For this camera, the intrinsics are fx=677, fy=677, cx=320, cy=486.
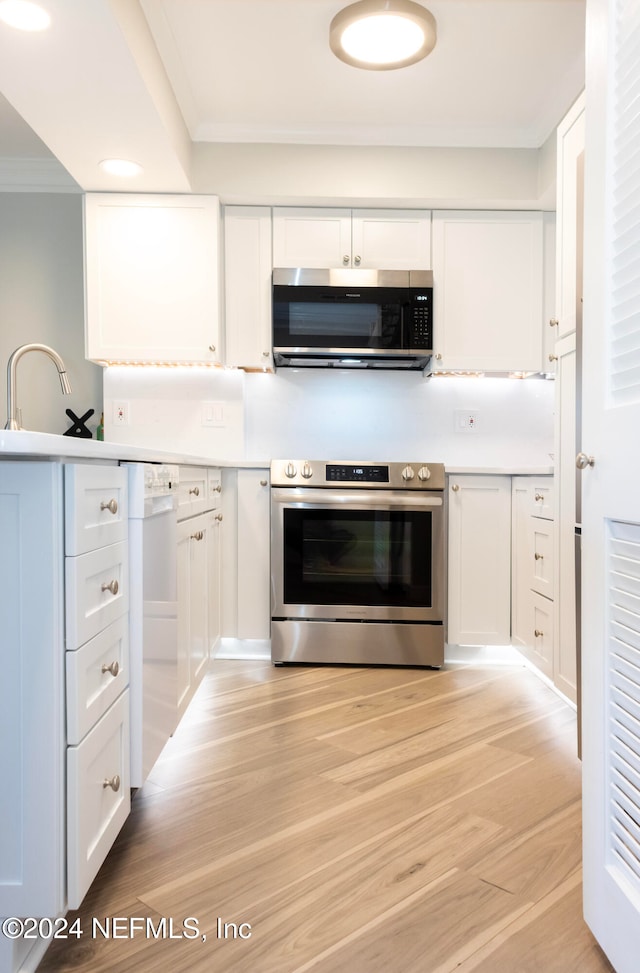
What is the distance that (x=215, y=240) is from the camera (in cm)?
313

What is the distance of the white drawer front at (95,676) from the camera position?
3.63 ft

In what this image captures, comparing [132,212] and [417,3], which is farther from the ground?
[417,3]


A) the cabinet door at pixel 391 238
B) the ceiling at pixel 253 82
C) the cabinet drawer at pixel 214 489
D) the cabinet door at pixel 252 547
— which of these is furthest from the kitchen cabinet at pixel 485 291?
the cabinet drawer at pixel 214 489

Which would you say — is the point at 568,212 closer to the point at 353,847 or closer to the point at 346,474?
the point at 346,474

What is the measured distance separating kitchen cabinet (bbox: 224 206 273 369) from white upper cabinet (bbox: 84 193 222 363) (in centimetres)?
12

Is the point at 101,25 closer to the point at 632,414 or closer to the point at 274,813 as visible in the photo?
the point at 632,414

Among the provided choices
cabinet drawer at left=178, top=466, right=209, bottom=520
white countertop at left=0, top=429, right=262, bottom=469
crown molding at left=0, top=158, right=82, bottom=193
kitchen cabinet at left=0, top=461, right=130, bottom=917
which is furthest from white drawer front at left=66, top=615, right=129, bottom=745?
crown molding at left=0, top=158, right=82, bottom=193

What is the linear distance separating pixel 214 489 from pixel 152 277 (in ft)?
3.52

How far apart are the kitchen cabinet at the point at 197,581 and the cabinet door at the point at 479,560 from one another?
1048 mm

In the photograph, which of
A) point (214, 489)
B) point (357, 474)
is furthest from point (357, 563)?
point (214, 489)

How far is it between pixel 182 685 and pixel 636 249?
5.28 feet

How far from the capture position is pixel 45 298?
136 inches

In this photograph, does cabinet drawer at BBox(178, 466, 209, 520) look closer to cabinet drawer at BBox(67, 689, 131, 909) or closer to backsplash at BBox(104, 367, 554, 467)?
cabinet drawer at BBox(67, 689, 131, 909)

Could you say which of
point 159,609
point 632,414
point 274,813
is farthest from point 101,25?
point 274,813
